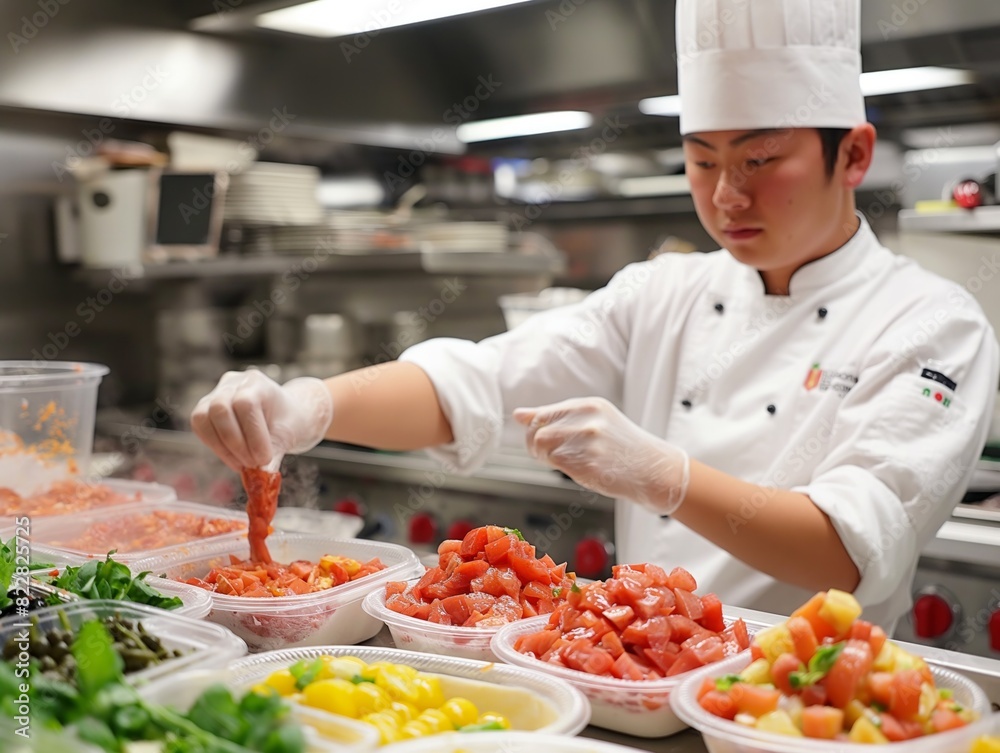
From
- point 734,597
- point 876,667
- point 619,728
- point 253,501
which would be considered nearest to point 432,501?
point 734,597

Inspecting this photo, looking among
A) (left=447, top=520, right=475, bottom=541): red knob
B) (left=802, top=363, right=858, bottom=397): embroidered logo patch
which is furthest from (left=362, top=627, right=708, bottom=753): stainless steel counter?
(left=447, top=520, right=475, bottom=541): red knob

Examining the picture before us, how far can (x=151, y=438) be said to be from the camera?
4164 mm

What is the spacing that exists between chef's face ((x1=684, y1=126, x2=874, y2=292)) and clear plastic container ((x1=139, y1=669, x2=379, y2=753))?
59.2 inches

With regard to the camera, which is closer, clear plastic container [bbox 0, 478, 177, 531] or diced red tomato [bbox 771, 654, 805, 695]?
diced red tomato [bbox 771, 654, 805, 695]

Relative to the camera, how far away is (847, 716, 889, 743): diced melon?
104 centimetres

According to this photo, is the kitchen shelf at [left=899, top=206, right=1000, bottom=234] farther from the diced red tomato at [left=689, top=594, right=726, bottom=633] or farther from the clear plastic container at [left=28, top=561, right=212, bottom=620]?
the clear plastic container at [left=28, top=561, right=212, bottom=620]

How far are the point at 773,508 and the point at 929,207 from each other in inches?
75.8

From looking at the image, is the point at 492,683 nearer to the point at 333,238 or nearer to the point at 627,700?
the point at 627,700

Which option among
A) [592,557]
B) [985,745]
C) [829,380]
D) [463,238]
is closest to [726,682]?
[985,745]

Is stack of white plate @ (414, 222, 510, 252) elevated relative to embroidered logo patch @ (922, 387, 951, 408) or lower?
elevated

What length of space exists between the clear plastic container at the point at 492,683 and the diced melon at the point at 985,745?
16.5 inches

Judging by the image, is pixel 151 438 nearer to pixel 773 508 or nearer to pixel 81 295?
pixel 81 295

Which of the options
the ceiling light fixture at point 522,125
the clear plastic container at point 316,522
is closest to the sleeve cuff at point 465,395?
the clear plastic container at point 316,522

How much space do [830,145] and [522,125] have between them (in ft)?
8.97
